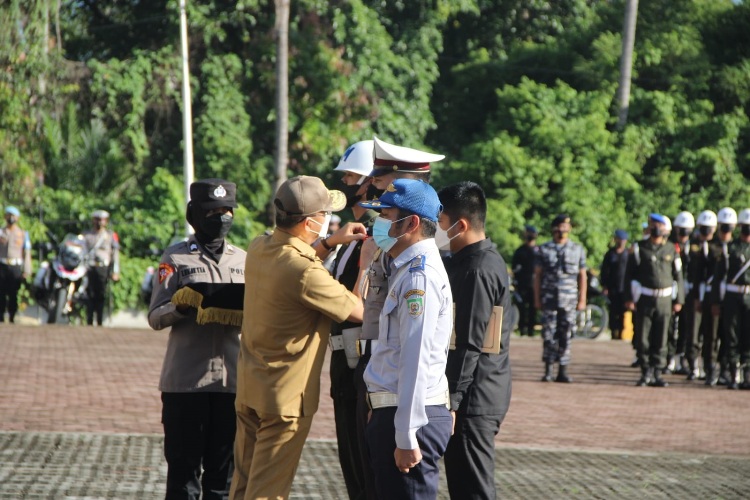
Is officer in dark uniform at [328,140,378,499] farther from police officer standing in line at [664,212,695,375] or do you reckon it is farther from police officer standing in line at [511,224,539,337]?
police officer standing in line at [511,224,539,337]

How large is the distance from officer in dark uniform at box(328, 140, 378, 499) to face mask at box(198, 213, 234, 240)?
1.85 ft

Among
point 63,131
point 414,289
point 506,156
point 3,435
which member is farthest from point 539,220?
point 414,289

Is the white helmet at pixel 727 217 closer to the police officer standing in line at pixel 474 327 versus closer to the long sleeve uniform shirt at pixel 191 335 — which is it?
the police officer standing in line at pixel 474 327

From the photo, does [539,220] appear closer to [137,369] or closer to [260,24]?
[260,24]

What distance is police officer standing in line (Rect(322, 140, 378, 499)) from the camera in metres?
5.82

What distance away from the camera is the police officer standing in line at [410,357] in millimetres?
4508

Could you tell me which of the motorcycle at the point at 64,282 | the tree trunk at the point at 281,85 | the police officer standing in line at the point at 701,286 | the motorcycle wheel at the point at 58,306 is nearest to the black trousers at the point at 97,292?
the motorcycle at the point at 64,282

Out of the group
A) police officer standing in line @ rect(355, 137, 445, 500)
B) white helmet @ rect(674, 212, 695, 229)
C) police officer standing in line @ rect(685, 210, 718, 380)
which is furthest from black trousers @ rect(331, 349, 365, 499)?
A: white helmet @ rect(674, 212, 695, 229)

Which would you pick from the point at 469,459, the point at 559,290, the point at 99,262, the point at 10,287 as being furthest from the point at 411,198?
the point at 10,287

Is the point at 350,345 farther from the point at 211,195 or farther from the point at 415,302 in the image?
the point at 415,302

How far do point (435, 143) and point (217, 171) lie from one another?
841 cm

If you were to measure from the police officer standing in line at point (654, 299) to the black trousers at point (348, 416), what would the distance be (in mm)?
9273

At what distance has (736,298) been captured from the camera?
47.5ft

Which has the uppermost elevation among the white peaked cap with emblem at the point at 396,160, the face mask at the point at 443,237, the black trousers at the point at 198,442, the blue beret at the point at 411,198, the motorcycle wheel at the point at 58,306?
the white peaked cap with emblem at the point at 396,160
